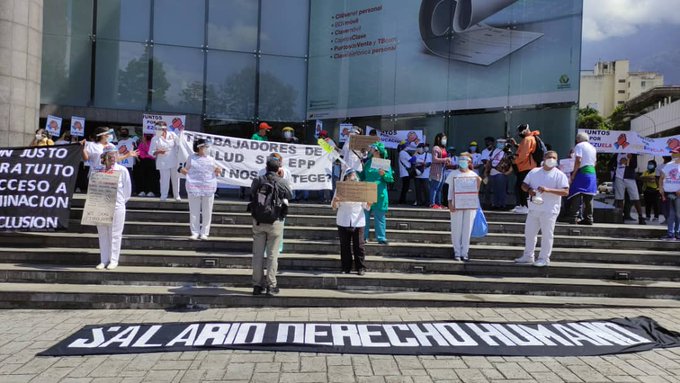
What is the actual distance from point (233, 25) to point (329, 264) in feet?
39.2

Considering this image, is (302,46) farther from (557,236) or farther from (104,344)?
(104,344)

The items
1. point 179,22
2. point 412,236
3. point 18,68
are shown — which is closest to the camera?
point 412,236

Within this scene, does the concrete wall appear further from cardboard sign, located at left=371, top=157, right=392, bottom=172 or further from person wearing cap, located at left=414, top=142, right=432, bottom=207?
person wearing cap, located at left=414, top=142, right=432, bottom=207

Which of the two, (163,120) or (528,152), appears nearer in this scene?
(528,152)

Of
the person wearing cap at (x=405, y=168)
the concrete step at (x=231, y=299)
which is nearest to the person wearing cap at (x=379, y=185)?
the concrete step at (x=231, y=299)

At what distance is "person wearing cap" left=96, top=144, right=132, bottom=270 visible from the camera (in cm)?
777

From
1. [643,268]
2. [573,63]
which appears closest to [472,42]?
[573,63]

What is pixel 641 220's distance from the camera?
1212cm

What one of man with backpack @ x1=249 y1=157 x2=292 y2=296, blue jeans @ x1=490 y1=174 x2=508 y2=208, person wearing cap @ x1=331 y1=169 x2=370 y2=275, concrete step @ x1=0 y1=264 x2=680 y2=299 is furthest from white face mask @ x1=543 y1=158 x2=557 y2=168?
man with backpack @ x1=249 y1=157 x2=292 y2=296

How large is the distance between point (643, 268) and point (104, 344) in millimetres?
8133

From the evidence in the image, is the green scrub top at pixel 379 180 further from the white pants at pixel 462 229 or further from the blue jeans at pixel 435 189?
the blue jeans at pixel 435 189

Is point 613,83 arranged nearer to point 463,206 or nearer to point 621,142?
point 621,142

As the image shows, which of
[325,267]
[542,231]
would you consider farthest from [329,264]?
[542,231]

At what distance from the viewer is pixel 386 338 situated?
18.8 ft
